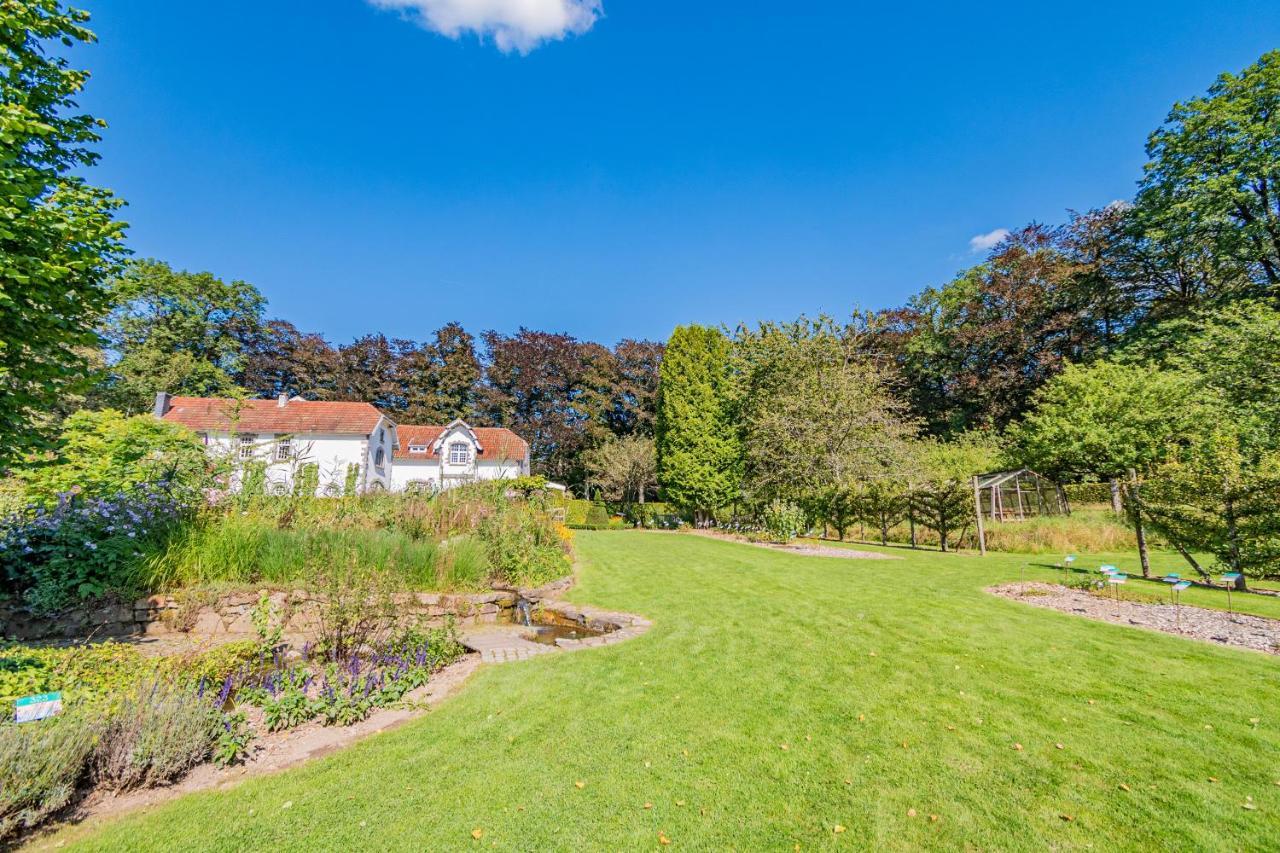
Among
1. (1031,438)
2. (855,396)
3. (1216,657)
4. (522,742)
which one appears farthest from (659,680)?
(1031,438)

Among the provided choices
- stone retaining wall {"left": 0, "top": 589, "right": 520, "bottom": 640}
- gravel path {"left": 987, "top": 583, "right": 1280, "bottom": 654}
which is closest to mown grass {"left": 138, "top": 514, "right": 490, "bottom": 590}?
stone retaining wall {"left": 0, "top": 589, "right": 520, "bottom": 640}

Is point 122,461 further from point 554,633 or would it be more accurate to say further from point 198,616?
point 554,633

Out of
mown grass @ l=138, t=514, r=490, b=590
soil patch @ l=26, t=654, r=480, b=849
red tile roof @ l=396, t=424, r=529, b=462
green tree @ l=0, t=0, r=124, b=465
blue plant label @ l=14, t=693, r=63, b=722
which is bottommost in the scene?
soil patch @ l=26, t=654, r=480, b=849

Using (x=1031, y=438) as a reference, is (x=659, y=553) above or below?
below

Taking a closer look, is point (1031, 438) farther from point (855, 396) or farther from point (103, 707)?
point (103, 707)

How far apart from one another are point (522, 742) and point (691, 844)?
1.44 metres

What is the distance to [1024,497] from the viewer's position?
18.6 metres

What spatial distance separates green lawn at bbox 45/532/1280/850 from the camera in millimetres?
2486

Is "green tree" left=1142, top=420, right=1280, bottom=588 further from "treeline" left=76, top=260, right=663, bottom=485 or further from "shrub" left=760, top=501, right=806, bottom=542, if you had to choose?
"treeline" left=76, top=260, right=663, bottom=485

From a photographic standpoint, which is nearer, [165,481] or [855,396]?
[165,481]

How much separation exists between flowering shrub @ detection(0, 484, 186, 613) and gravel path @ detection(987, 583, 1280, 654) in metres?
11.6

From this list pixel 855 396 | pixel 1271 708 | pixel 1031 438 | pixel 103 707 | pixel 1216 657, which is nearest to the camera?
pixel 103 707

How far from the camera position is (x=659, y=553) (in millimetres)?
13211

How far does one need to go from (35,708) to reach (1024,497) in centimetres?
2366
